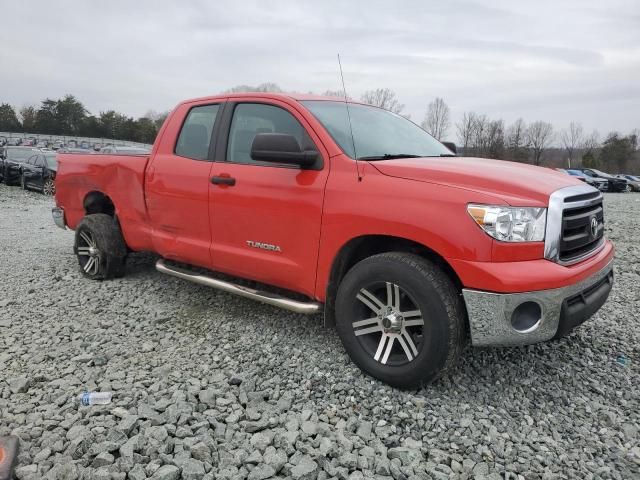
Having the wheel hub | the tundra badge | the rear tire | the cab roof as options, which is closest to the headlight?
the wheel hub

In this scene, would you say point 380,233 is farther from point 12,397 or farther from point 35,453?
point 12,397

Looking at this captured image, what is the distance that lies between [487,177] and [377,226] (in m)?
0.70

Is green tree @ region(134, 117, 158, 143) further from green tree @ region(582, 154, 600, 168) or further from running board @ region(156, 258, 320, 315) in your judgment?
running board @ region(156, 258, 320, 315)

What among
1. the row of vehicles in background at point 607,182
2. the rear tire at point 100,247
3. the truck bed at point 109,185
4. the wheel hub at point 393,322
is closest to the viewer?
the wheel hub at point 393,322

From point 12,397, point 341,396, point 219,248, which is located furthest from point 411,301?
point 12,397

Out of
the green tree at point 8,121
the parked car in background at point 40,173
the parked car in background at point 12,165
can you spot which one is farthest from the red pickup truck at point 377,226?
the green tree at point 8,121

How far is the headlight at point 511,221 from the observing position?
2.64 meters

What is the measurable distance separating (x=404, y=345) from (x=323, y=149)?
4.59 feet

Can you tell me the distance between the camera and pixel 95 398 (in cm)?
289

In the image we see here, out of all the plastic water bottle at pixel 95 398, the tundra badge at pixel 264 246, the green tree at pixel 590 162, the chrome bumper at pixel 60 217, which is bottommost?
the plastic water bottle at pixel 95 398

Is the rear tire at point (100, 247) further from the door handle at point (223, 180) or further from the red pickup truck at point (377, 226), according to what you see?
the door handle at point (223, 180)

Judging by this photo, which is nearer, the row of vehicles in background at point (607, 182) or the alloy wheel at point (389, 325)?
the alloy wheel at point (389, 325)

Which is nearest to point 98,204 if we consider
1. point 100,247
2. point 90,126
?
point 100,247

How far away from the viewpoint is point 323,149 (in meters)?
3.33
